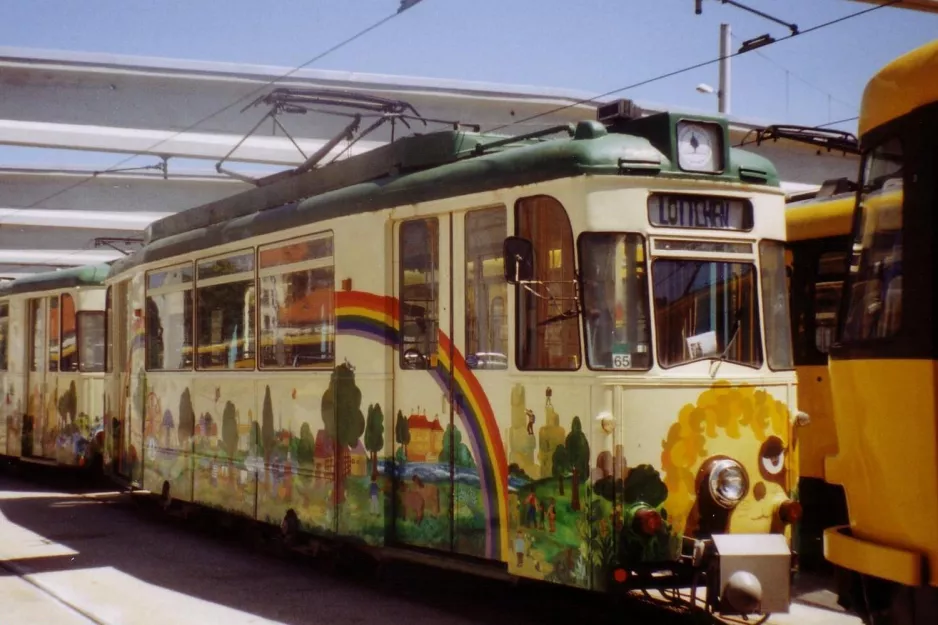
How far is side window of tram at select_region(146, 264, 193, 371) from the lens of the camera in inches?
462

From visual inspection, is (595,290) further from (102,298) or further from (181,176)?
(181,176)

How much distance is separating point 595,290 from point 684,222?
29.5 inches

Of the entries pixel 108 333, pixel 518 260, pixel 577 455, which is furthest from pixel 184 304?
pixel 577 455

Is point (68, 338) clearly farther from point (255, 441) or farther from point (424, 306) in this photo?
point (424, 306)

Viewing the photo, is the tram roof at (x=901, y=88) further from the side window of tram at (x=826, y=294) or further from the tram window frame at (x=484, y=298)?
the side window of tram at (x=826, y=294)

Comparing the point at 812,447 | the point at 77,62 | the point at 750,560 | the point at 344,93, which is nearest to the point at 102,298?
the point at 77,62

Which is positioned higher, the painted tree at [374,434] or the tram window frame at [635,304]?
the tram window frame at [635,304]

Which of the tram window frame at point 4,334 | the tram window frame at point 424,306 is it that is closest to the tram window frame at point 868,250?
the tram window frame at point 424,306

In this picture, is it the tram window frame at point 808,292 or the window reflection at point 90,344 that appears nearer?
the tram window frame at point 808,292

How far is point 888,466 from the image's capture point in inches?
190

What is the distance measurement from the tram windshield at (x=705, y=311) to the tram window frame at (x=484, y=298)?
107 cm

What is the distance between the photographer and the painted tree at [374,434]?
8.53m

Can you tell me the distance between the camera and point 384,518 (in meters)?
8.42

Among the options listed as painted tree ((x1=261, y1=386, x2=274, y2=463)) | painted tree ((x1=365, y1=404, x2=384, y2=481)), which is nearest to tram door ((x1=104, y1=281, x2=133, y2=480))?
→ painted tree ((x1=261, y1=386, x2=274, y2=463))
